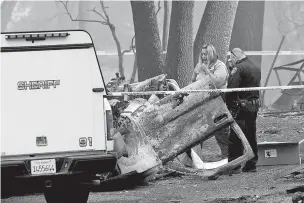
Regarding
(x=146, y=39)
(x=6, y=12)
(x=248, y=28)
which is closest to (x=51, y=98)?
(x=146, y=39)

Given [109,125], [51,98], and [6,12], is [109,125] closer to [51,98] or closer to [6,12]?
[51,98]

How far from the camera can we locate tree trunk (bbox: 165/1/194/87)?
20.2 metres

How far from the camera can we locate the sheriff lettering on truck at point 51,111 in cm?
1133

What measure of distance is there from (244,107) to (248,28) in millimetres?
11721

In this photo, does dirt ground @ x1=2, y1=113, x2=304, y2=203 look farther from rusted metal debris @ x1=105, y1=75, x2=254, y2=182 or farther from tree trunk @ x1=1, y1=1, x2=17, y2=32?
tree trunk @ x1=1, y1=1, x2=17, y2=32

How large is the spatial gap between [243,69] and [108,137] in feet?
13.6

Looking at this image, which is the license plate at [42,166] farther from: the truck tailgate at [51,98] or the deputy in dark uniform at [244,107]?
the deputy in dark uniform at [244,107]

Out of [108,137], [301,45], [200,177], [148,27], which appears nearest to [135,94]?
[200,177]

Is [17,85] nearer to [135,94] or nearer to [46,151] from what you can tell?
[46,151]

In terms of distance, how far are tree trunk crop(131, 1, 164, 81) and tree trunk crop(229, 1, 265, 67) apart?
5.73 meters

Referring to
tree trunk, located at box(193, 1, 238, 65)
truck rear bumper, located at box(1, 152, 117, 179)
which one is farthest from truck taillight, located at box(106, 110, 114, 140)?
tree trunk, located at box(193, 1, 238, 65)

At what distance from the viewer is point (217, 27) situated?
68.6 ft

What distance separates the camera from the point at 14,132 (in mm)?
11297

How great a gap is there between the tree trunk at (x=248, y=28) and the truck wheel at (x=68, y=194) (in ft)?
46.7
